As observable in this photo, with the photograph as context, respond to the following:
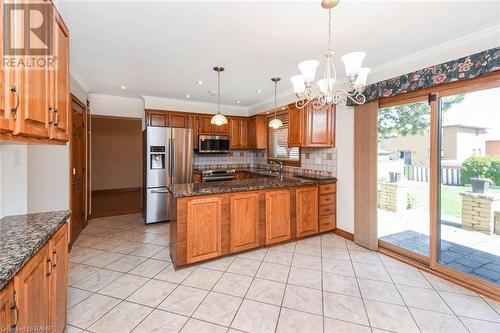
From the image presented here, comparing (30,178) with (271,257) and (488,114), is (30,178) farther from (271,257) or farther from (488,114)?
(488,114)

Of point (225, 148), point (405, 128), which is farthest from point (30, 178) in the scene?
point (405, 128)

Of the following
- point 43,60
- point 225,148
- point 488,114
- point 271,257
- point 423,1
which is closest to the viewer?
point 43,60

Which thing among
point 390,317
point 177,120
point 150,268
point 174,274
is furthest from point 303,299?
point 177,120

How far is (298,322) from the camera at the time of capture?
1.83 meters

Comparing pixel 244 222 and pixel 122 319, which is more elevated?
pixel 244 222

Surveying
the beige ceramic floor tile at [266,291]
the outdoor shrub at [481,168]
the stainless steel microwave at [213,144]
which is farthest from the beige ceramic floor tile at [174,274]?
the outdoor shrub at [481,168]

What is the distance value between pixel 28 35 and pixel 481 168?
12.6ft

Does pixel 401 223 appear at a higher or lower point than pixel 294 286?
higher

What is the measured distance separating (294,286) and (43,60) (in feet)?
8.70

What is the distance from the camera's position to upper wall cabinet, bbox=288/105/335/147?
3.71 m

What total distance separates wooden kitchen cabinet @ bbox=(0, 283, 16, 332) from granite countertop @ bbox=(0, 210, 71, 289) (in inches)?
1.6

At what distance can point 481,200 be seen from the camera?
242 centimetres

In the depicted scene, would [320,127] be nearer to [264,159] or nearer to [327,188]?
[327,188]

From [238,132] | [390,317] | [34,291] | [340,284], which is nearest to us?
[34,291]
